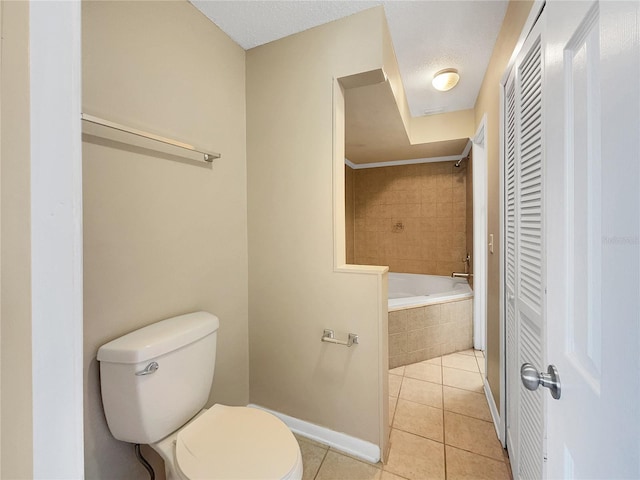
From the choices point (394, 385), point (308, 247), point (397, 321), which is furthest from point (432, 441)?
point (308, 247)

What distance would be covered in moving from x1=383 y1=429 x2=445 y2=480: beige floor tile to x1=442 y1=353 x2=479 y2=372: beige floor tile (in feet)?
3.42

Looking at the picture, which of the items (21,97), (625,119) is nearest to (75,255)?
(21,97)

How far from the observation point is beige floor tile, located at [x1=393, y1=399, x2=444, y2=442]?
1.67m

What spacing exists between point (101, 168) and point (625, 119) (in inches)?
55.2

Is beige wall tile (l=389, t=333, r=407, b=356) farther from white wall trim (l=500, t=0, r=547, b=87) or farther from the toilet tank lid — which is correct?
white wall trim (l=500, t=0, r=547, b=87)

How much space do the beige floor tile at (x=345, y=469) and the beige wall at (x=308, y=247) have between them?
0.12 m

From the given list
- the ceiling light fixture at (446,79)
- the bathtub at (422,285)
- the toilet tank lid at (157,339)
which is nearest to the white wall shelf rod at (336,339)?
the toilet tank lid at (157,339)

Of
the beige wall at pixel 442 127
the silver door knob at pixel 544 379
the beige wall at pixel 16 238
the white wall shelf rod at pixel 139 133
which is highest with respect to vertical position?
the beige wall at pixel 442 127

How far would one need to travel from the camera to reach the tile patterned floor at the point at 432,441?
139 centimetres

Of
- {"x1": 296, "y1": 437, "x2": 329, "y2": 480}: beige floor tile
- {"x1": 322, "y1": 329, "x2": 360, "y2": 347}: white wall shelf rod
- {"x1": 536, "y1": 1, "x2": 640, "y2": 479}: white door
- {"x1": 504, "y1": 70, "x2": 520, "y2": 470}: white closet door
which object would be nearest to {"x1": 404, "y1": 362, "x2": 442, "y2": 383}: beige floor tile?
{"x1": 504, "y1": 70, "x2": 520, "y2": 470}: white closet door

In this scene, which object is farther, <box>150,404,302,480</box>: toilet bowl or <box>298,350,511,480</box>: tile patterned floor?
<box>298,350,511,480</box>: tile patterned floor

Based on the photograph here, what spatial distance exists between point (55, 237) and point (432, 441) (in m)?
1.98

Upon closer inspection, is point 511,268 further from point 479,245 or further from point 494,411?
point 479,245

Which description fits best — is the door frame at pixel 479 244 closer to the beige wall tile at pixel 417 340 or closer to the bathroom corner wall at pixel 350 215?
the beige wall tile at pixel 417 340
